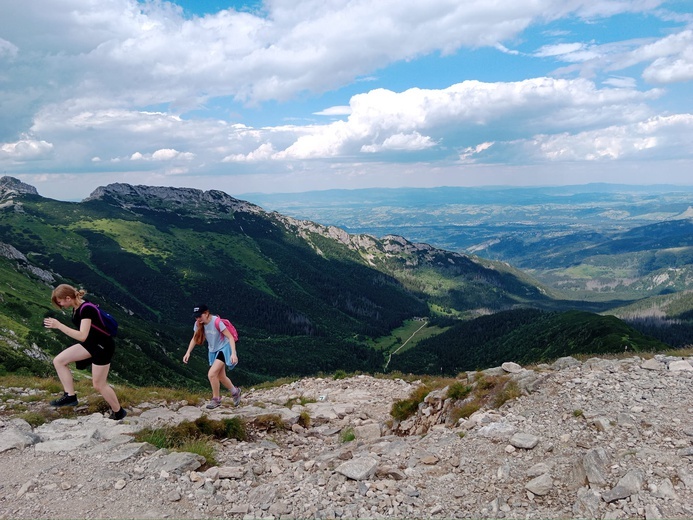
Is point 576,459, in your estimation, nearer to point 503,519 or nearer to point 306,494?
point 503,519

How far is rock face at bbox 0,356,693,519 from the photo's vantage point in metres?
8.45

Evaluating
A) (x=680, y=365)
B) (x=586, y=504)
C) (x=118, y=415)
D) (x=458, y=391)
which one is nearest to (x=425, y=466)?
(x=586, y=504)

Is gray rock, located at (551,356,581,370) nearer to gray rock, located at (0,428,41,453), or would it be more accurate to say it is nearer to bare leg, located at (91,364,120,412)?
bare leg, located at (91,364,120,412)

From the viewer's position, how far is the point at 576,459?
9.54 metres

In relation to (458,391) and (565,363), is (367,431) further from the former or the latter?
(565,363)

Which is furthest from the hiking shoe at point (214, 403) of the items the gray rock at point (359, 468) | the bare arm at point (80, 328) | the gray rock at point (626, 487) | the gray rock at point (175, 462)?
the gray rock at point (626, 487)

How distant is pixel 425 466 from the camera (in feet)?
34.3

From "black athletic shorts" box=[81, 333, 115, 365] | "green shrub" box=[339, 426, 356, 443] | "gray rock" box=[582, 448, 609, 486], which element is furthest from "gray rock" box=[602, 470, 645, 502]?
"black athletic shorts" box=[81, 333, 115, 365]

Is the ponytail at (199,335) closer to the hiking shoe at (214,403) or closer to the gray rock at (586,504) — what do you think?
the hiking shoe at (214,403)

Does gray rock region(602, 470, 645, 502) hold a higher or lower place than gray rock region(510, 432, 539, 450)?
higher

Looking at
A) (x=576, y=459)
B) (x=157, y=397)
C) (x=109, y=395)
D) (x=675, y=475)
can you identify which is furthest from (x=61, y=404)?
(x=675, y=475)

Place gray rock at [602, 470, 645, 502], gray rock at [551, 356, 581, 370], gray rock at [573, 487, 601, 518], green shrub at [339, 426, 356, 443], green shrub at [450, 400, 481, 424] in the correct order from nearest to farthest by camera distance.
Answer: gray rock at [573, 487, 601, 518] < gray rock at [602, 470, 645, 502] < green shrub at [450, 400, 481, 424] < green shrub at [339, 426, 356, 443] < gray rock at [551, 356, 581, 370]

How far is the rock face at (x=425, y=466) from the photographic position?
8445mm

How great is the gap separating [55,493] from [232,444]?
4.90 m
